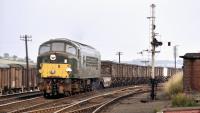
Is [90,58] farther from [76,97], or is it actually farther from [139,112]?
[139,112]

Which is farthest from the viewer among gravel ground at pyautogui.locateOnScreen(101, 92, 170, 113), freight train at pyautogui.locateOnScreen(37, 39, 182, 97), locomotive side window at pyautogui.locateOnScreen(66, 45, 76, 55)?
locomotive side window at pyautogui.locateOnScreen(66, 45, 76, 55)

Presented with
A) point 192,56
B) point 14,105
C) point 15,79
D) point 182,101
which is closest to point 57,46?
point 14,105

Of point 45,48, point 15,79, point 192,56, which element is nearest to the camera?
point 192,56

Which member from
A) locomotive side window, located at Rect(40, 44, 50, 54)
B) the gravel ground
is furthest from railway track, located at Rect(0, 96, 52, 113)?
the gravel ground

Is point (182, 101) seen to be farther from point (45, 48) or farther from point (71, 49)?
point (45, 48)

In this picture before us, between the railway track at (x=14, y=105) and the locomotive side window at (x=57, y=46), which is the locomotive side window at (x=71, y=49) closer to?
the locomotive side window at (x=57, y=46)

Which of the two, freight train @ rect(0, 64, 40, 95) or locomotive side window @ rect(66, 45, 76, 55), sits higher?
locomotive side window @ rect(66, 45, 76, 55)

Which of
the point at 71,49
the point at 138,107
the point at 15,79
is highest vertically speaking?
the point at 71,49

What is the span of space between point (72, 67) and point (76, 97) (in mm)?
2023

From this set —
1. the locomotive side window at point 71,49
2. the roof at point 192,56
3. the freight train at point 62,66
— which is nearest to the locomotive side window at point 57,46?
the freight train at point 62,66

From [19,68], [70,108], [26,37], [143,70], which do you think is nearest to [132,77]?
[143,70]

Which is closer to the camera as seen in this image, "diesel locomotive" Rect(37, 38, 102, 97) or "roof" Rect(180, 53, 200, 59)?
"roof" Rect(180, 53, 200, 59)

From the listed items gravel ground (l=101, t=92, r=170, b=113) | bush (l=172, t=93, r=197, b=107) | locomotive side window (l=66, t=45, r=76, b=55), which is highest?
locomotive side window (l=66, t=45, r=76, b=55)

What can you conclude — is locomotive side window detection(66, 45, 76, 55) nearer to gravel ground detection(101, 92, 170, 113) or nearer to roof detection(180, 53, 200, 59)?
gravel ground detection(101, 92, 170, 113)
